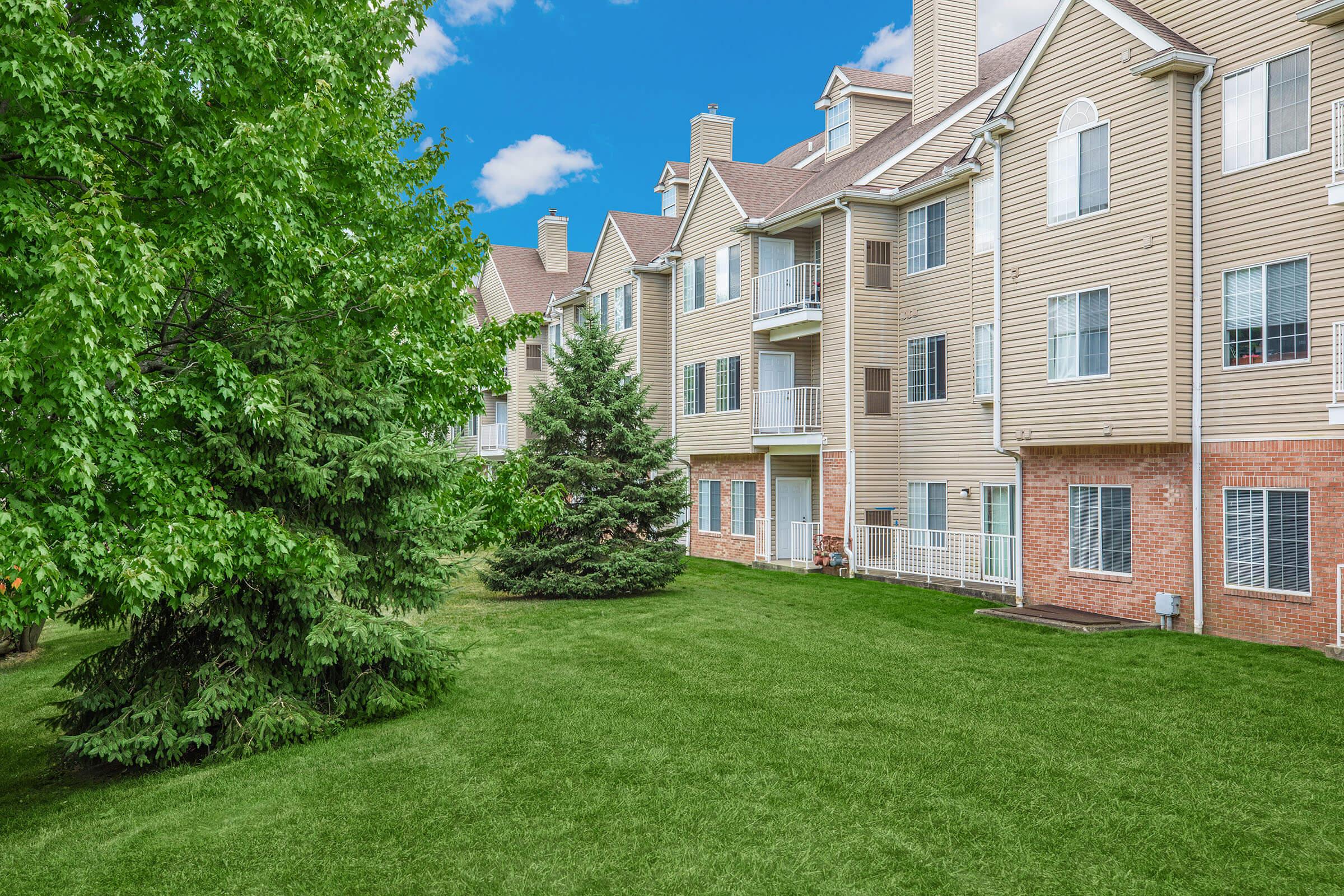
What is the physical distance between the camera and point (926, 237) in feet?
75.8

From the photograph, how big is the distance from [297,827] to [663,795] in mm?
3027

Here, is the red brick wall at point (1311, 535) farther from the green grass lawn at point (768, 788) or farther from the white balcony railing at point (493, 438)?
the white balcony railing at point (493, 438)

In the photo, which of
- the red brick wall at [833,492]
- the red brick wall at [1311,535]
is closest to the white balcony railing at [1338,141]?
the red brick wall at [1311,535]

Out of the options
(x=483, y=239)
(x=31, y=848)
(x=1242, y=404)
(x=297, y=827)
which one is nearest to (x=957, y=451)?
(x=1242, y=404)

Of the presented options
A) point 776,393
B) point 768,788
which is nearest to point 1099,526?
point 776,393

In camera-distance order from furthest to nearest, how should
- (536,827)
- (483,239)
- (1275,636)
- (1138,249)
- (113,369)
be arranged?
(1138,249), (1275,636), (483,239), (536,827), (113,369)

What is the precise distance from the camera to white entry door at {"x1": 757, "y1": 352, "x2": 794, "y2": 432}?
25531 mm

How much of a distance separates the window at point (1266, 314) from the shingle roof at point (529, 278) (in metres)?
31.0

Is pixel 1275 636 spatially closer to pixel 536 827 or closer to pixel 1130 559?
pixel 1130 559

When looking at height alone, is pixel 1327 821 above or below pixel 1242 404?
below

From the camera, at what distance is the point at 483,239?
11773 millimetres

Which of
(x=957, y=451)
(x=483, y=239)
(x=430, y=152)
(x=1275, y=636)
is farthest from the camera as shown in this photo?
(x=957, y=451)

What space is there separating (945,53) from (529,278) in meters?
25.1

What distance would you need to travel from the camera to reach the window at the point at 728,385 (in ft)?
89.8
